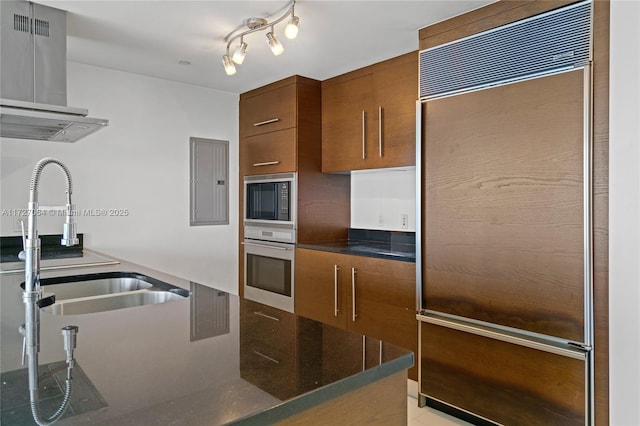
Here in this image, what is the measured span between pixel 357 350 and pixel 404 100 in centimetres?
220

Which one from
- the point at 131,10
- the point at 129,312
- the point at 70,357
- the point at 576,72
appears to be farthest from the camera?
the point at 131,10

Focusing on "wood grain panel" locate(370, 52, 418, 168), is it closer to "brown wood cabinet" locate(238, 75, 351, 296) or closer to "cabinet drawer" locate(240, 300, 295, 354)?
"brown wood cabinet" locate(238, 75, 351, 296)

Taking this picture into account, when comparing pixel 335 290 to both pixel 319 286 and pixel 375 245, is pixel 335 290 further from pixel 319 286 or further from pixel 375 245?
pixel 375 245

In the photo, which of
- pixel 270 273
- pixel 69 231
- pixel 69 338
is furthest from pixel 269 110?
pixel 69 338

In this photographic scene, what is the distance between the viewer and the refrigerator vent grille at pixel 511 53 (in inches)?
72.9

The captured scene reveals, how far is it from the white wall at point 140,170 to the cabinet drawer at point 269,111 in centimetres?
20

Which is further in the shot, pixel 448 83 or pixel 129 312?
pixel 448 83

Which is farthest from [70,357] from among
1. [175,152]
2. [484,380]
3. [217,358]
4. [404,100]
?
[175,152]

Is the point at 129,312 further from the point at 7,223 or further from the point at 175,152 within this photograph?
the point at 175,152

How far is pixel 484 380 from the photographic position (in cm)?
217
